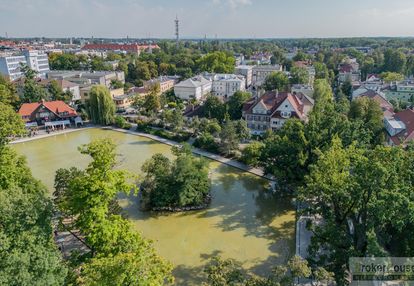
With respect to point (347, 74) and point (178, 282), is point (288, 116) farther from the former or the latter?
point (347, 74)

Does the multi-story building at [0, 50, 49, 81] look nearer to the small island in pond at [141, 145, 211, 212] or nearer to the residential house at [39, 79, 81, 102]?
the residential house at [39, 79, 81, 102]

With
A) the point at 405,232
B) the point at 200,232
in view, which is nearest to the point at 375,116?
the point at 405,232

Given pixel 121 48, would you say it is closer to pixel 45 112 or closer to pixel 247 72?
pixel 247 72

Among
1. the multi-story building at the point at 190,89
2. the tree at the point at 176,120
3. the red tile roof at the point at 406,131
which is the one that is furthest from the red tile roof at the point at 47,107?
the red tile roof at the point at 406,131

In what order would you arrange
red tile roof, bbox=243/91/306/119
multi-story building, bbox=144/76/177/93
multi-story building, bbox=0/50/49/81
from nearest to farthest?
1. red tile roof, bbox=243/91/306/119
2. multi-story building, bbox=144/76/177/93
3. multi-story building, bbox=0/50/49/81

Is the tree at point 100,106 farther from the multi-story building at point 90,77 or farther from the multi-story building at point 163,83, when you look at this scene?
the multi-story building at point 90,77

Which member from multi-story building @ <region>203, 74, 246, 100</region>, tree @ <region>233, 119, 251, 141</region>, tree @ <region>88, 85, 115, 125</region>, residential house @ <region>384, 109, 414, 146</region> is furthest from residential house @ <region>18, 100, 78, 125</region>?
residential house @ <region>384, 109, 414, 146</region>

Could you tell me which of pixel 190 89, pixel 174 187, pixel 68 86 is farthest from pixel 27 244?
pixel 68 86

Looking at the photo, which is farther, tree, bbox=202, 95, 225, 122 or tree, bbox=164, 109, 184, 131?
tree, bbox=202, 95, 225, 122
